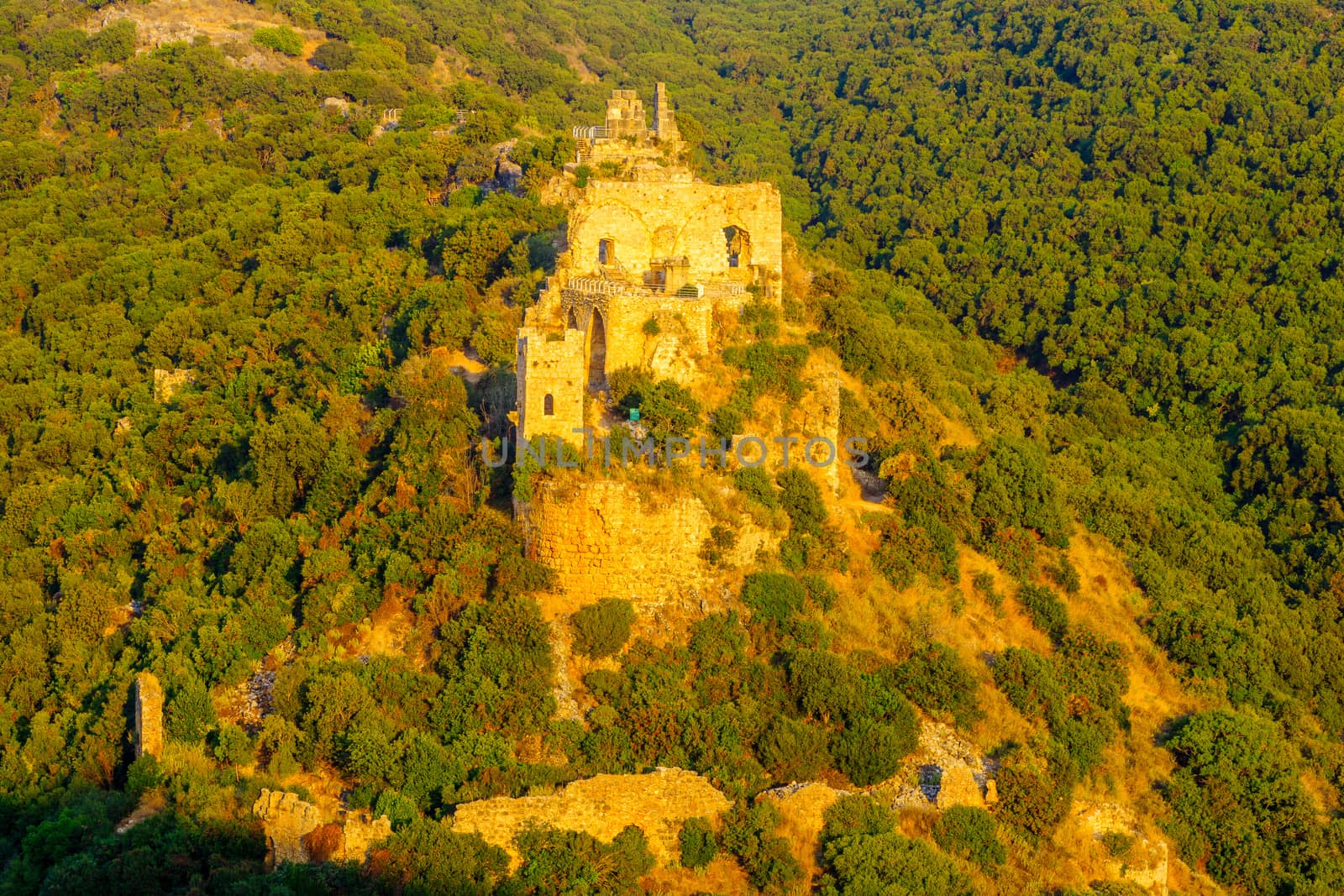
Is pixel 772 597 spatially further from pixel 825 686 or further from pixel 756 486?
pixel 756 486

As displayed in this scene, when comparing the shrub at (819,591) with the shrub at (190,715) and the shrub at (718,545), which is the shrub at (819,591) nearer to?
the shrub at (718,545)

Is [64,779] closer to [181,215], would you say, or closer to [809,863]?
[809,863]

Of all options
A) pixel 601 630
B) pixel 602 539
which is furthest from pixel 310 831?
pixel 602 539

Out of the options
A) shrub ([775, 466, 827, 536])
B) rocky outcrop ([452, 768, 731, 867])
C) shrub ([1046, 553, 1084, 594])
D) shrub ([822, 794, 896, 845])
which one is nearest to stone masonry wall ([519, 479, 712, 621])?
shrub ([775, 466, 827, 536])

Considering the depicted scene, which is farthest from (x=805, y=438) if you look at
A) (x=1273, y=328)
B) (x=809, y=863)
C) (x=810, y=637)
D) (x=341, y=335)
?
(x=1273, y=328)

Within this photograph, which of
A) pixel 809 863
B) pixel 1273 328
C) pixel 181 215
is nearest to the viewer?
pixel 809 863
